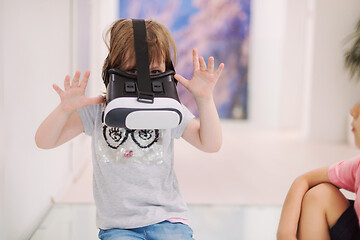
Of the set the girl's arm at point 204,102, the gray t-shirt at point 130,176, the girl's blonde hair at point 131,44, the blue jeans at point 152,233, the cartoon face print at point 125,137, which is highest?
the girl's blonde hair at point 131,44

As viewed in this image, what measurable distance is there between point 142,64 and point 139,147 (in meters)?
0.21

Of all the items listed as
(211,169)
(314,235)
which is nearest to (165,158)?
(314,235)

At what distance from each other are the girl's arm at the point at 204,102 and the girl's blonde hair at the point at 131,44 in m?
0.07

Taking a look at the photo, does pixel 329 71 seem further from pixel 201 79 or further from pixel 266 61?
pixel 201 79

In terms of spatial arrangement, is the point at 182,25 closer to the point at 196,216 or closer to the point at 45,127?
the point at 196,216

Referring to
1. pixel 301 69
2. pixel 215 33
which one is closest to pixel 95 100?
pixel 215 33

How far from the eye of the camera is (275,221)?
1485mm

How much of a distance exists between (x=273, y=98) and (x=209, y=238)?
303 centimetres

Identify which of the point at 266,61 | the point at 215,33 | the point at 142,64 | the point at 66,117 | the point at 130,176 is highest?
the point at 215,33

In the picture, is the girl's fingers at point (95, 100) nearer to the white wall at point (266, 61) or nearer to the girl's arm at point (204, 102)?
the girl's arm at point (204, 102)

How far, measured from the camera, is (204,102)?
91 cm

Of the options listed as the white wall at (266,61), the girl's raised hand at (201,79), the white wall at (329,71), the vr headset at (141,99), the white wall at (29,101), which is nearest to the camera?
the vr headset at (141,99)

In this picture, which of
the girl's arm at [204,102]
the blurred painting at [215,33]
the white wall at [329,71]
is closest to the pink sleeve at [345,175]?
the girl's arm at [204,102]

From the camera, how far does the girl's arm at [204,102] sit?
894 millimetres
